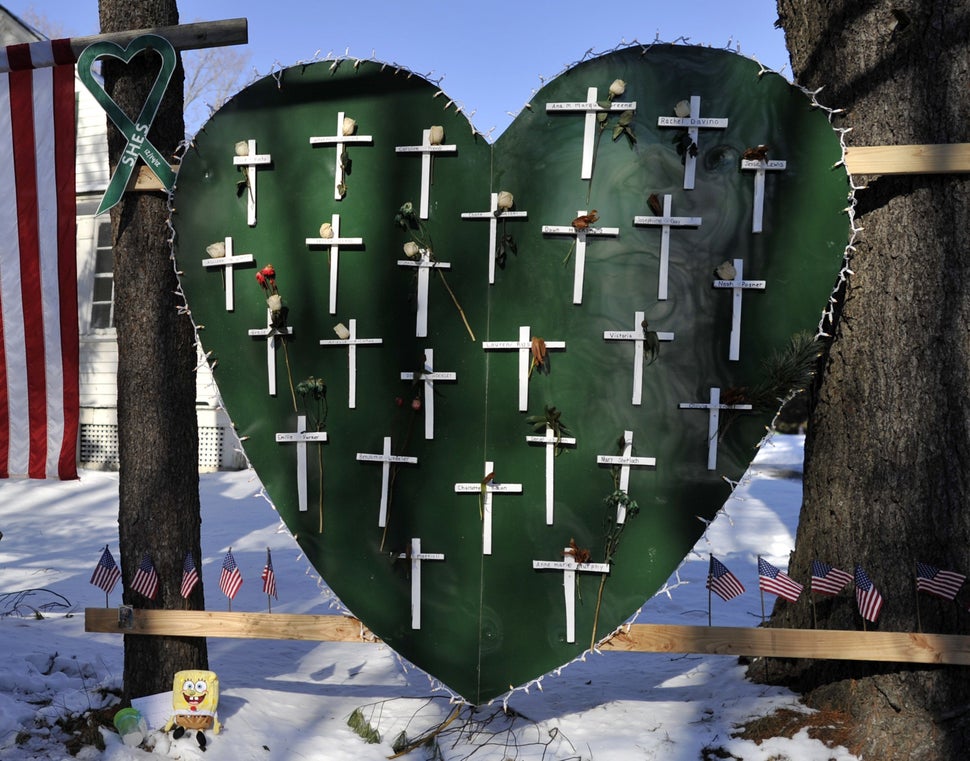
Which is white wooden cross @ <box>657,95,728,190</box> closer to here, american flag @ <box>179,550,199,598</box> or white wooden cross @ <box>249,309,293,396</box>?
white wooden cross @ <box>249,309,293,396</box>

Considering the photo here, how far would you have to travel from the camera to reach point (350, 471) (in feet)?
10.5

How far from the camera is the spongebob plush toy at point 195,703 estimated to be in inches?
131

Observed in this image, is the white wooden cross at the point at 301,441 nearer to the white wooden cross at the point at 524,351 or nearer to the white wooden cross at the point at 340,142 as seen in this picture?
the white wooden cross at the point at 524,351

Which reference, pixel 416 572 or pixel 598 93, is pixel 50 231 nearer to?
pixel 416 572

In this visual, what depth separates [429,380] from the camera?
3146mm

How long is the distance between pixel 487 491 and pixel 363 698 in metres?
1.40

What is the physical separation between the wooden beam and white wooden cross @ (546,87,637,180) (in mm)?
888

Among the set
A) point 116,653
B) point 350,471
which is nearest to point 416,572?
point 350,471

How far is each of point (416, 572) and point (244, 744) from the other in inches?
39.7

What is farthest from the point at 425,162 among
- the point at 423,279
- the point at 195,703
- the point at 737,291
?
the point at 195,703

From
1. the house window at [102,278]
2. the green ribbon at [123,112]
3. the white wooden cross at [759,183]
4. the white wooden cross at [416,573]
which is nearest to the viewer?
the white wooden cross at [759,183]

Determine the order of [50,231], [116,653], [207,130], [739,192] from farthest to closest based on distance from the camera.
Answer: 1. [116,653]
2. [50,231]
3. [207,130]
4. [739,192]

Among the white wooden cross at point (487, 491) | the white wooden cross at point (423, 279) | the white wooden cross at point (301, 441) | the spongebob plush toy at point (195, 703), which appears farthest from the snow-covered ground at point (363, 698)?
the white wooden cross at point (423, 279)

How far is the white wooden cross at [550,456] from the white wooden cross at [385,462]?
49 centimetres
